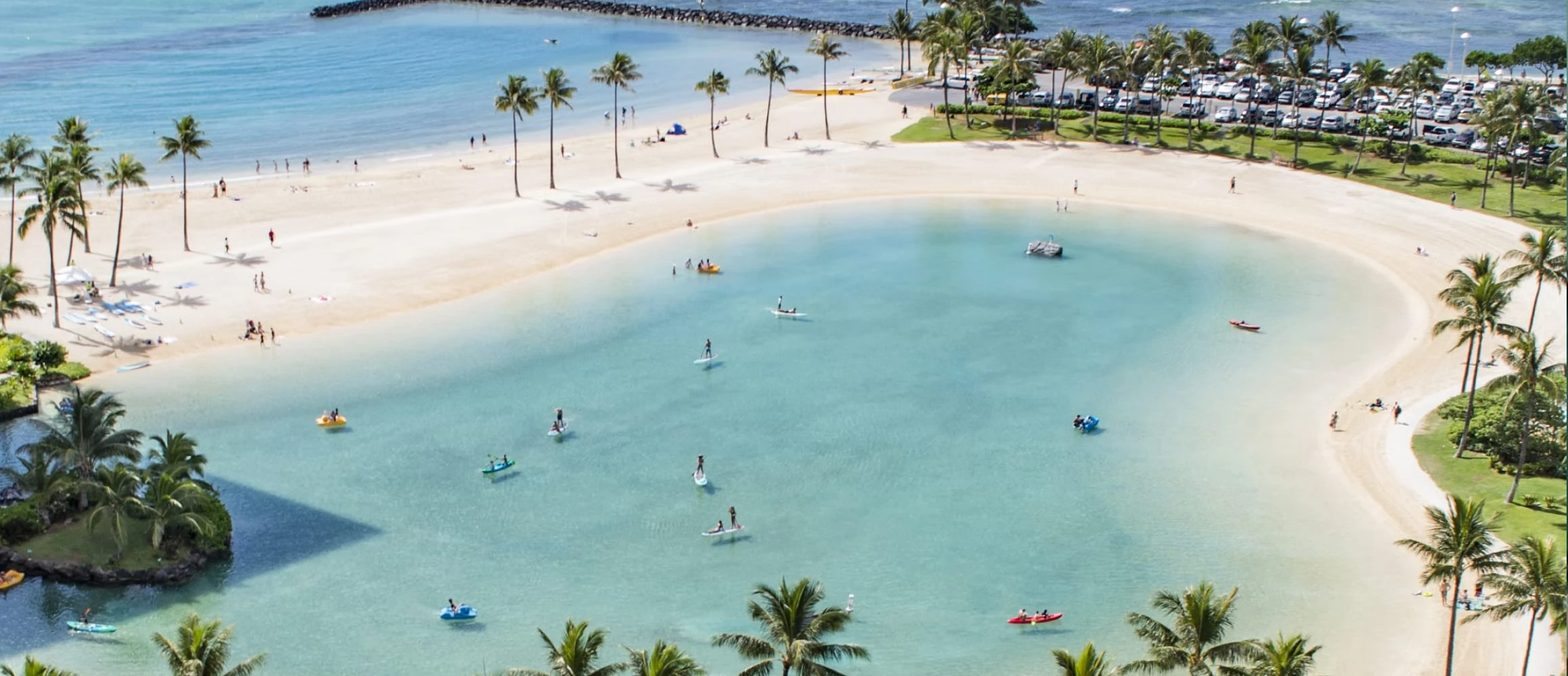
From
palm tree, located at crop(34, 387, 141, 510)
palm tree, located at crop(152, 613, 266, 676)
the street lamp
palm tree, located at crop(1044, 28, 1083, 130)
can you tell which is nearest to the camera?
palm tree, located at crop(152, 613, 266, 676)

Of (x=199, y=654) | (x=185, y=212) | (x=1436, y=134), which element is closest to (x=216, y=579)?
(x=199, y=654)

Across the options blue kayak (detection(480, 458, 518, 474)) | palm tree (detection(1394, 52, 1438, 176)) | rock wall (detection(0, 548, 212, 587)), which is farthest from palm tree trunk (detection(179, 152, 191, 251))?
palm tree (detection(1394, 52, 1438, 176))

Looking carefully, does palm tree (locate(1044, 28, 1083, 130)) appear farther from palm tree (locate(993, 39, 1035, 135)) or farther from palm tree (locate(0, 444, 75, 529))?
palm tree (locate(0, 444, 75, 529))

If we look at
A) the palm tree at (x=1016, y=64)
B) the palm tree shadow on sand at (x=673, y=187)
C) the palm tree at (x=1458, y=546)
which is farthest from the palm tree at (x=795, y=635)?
the palm tree at (x=1016, y=64)

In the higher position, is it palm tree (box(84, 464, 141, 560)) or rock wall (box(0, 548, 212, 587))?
palm tree (box(84, 464, 141, 560))

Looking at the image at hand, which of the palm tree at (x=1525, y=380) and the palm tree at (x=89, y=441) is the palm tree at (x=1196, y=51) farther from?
the palm tree at (x=89, y=441)

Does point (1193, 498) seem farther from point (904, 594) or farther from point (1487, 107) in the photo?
point (1487, 107)
